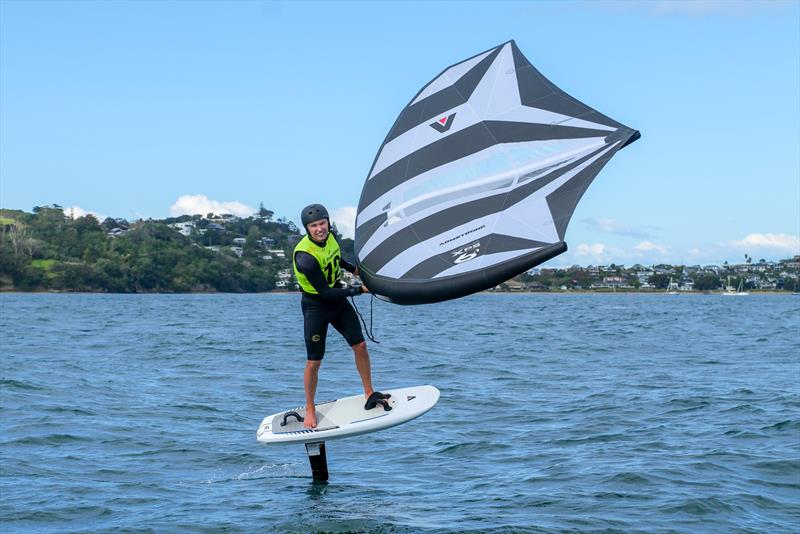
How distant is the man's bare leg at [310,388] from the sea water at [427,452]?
4.21ft

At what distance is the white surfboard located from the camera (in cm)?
1068

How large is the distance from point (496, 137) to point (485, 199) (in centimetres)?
70

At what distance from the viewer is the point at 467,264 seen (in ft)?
27.7

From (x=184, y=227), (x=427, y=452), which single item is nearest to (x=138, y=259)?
(x=184, y=227)

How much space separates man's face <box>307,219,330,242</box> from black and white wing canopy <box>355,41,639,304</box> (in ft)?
1.39

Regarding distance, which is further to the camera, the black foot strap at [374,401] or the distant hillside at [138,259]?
the distant hillside at [138,259]

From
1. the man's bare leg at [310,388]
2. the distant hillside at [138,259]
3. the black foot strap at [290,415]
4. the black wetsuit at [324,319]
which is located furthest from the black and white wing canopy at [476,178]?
the distant hillside at [138,259]

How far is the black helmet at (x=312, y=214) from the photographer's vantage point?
9594mm

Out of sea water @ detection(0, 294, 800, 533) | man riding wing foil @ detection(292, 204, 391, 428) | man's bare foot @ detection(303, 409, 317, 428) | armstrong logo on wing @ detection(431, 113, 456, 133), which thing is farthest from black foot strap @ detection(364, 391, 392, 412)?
armstrong logo on wing @ detection(431, 113, 456, 133)

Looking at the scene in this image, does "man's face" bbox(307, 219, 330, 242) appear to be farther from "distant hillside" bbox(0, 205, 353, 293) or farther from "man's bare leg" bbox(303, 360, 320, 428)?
"distant hillside" bbox(0, 205, 353, 293)

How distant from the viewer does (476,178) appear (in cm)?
912

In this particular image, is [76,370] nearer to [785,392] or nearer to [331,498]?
[331,498]

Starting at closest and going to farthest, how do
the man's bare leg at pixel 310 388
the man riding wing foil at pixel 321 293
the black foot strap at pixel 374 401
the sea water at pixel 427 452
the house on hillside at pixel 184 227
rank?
1. the man riding wing foil at pixel 321 293
2. the man's bare leg at pixel 310 388
3. the black foot strap at pixel 374 401
4. the sea water at pixel 427 452
5. the house on hillside at pixel 184 227

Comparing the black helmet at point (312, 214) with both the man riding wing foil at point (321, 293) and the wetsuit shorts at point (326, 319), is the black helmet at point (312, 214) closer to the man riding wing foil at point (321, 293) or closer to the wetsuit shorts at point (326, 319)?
the man riding wing foil at point (321, 293)
